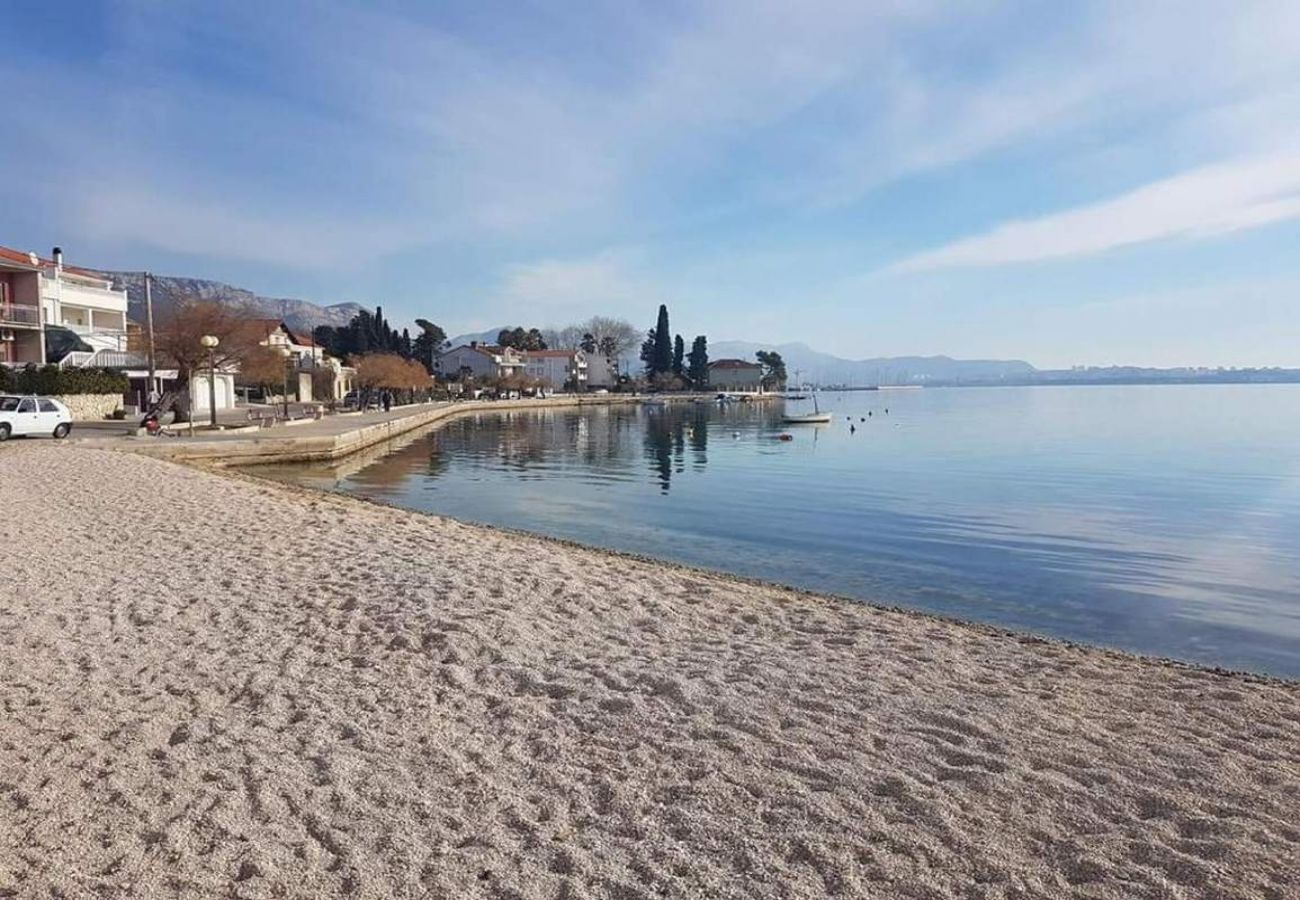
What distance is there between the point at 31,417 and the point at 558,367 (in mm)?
127306

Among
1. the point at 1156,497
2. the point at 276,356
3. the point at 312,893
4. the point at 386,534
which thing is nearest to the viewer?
the point at 312,893

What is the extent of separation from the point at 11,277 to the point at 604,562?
53.0 meters

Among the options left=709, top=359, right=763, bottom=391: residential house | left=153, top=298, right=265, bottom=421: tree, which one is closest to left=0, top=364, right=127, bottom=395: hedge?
left=153, top=298, right=265, bottom=421: tree

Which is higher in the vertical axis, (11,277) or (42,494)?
(11,277)

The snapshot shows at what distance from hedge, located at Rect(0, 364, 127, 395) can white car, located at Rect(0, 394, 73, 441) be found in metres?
12.2

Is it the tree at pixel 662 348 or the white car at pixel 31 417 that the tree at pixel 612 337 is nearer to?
the tree at pixel 662 348

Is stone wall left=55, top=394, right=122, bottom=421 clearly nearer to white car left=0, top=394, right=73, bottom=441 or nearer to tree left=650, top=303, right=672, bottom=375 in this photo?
white car left=0, top=394, right=73, bottom=441

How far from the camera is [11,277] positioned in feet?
163

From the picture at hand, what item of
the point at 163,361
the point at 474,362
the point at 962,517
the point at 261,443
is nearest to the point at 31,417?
the point at 261,443

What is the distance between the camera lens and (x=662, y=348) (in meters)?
156

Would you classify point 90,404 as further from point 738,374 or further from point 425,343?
point 738,374

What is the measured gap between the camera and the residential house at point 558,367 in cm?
15350

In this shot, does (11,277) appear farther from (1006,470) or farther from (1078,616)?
(1078,616)

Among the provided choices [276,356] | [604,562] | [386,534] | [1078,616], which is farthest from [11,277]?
[1078,616]
